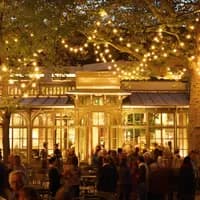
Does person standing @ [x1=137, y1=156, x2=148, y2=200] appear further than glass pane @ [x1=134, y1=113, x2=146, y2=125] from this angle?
No

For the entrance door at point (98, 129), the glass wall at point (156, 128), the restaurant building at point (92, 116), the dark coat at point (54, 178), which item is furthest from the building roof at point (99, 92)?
the dark coat at point (54, 178)

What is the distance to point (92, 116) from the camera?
1282 inches

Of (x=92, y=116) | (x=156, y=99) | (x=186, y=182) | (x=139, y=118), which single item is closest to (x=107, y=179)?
(x=186, y=182)

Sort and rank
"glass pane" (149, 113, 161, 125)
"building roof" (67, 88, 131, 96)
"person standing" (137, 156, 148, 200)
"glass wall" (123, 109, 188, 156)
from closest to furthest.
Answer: "person standing" (137, 156, 148, 200) < "building roof" (67, 88, 131, 96) < "glass wall" (123, 109, 188, 156) < "glass pane" (149, 113, 161, 125)

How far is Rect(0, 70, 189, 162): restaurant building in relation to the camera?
32.3 metres

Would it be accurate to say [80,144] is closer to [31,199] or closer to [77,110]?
[77,110]

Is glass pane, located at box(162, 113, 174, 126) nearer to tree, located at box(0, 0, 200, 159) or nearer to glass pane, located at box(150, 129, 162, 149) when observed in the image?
glass pane, located at box(150, 129, 162, 149)

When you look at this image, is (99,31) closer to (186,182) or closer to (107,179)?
(107,179)

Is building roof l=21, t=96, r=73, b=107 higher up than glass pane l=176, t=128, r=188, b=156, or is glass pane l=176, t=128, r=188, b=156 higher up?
building roof l=21, t=96, r=73, b=107

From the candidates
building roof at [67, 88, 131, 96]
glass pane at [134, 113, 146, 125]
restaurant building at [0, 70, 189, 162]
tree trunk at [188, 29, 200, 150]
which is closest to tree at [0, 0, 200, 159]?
tree trunk at [188, 29, 200, 150]

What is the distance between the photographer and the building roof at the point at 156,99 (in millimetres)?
32594

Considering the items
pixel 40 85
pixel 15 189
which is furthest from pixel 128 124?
pixel 15 189

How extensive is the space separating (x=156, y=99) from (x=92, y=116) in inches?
129

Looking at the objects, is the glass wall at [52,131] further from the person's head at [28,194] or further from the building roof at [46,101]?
the person's head at [28,194]
